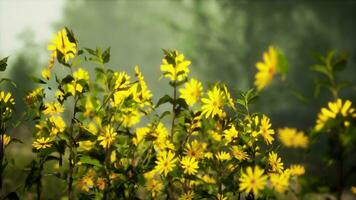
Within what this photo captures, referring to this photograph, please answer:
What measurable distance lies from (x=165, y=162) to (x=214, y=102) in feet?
1.34

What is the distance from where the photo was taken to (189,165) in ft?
7.27

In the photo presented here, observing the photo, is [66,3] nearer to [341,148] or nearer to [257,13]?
[257,13]

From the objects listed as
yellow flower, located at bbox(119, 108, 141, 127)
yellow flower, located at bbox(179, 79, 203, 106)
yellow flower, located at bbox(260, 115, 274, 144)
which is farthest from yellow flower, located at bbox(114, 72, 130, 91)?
yellow flower, located at bbox(260, 115, 274, 144)

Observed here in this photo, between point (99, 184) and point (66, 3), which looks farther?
point (66, 3)

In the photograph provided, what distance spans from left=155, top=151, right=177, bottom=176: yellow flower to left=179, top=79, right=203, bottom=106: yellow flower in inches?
13.0

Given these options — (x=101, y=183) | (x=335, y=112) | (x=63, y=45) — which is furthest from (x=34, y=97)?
(x=335, y=112)

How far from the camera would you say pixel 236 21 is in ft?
62.1

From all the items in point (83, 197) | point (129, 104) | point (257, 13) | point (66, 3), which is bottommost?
point (83, 197)

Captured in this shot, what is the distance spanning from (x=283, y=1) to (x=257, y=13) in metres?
1.17

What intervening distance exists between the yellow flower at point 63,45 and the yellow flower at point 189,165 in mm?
808

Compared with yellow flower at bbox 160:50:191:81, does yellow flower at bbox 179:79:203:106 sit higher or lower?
lower

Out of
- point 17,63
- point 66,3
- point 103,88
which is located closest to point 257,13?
point 17,63

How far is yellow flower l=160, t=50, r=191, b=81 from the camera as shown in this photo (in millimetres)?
2250

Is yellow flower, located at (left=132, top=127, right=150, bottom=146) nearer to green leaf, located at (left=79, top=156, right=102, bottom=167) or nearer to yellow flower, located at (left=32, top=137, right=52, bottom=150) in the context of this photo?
green leaf, located at (left=79, top=156, right=102, bottom=167)
